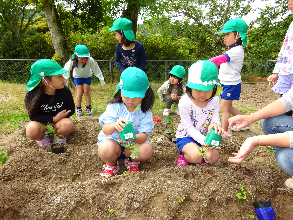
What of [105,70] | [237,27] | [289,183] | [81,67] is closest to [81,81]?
[81,67]

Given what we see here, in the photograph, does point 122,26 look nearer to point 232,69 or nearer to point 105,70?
point 232,69

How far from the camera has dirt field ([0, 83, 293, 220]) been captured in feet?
5.62

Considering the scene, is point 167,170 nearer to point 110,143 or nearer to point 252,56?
point 110,143

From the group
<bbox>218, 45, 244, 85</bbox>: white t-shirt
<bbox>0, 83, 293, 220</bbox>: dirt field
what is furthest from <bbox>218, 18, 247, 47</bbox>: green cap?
<bbox>0, 83, 293, 220</bbox>: dirt field

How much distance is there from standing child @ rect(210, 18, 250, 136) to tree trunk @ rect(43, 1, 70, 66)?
5.56 meters

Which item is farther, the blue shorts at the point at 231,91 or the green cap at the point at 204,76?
the blue shorts at the point at 231,91

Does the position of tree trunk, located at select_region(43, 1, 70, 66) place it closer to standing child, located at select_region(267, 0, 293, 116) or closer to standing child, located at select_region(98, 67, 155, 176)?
standing child, located at select_region(98, 67, 155, 176)

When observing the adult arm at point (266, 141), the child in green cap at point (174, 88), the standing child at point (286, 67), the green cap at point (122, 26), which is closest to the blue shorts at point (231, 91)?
the standing child at point (286, 67)

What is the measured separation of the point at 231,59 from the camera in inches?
121

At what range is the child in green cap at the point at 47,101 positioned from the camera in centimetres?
263

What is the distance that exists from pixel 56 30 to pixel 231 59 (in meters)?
5.84

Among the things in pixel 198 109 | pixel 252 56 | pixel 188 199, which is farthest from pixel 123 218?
pixel 252 56

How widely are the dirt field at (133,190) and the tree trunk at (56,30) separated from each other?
5371 mm

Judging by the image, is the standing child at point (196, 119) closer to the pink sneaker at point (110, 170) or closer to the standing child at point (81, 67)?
the pink sneaker at point (110, 170)
